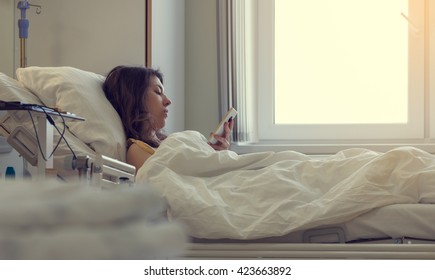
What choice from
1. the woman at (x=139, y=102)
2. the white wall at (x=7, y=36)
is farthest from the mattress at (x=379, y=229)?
the white wall at (x=7, y=36)

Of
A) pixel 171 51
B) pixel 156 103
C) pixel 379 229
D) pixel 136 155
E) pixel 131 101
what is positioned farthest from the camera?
pixel 171 51

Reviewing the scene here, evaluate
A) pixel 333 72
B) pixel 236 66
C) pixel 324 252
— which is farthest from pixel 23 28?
pixel 324 252

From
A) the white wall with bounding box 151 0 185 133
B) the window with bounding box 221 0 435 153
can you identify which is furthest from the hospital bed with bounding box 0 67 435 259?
the window with bounding box 221 0 435 153

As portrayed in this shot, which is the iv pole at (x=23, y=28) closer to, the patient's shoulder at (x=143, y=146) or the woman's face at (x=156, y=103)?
the woman's face at (x=156, y=103)

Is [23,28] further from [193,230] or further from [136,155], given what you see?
[193,230]

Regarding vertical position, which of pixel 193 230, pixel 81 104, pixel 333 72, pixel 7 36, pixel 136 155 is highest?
pixel 7 36

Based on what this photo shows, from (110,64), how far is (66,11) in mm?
298

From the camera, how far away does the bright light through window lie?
3416 millimetres

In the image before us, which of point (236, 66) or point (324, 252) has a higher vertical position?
point (236, 66)

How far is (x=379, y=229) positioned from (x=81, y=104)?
1.07 m

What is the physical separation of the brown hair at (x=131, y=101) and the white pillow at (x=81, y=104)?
0.29 ft

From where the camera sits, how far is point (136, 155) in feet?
7.04

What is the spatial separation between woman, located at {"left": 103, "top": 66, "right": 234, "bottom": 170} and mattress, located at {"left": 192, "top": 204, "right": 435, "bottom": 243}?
2.92 ft
